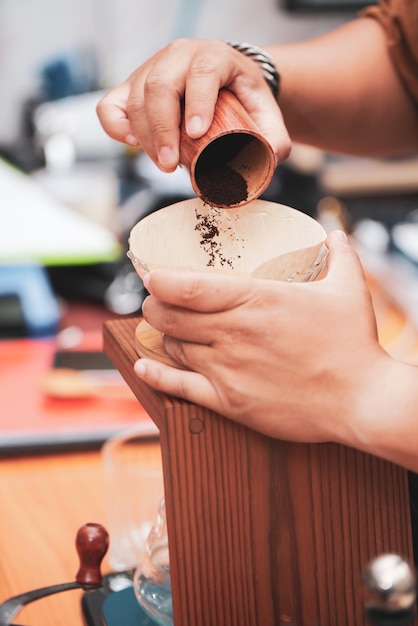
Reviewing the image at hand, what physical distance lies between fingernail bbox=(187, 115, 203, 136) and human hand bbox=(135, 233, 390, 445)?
15 cm

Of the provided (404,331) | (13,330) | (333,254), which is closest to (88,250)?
(13,330)

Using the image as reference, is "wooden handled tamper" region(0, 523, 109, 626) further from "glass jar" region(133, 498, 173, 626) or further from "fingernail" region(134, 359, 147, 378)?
"fingernail" region(134, 359, 147, 378)

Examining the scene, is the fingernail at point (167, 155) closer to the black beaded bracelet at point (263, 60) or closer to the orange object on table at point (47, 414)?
the black beaded bracelet at point (263, 60)

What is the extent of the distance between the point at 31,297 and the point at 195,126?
4.31 feet

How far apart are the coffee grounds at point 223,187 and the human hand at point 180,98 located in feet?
0.14

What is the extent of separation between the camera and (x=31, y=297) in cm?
203

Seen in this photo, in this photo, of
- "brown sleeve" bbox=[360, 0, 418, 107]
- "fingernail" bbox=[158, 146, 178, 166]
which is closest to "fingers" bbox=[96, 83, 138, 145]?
"fingernail" bbox=[158, 146, 178, 166]

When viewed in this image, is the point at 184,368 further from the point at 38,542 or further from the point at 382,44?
the point at 382,44

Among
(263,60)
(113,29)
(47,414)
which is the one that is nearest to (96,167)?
(113,29)

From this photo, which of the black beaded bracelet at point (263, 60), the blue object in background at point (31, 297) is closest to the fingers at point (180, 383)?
the black beaded bracelet at point (263, 60)

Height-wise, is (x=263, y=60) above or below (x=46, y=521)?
above

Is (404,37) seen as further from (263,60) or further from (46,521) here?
(46,521)

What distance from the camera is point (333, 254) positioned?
0.78 meters

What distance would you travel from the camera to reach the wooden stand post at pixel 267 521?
29.3 inches
